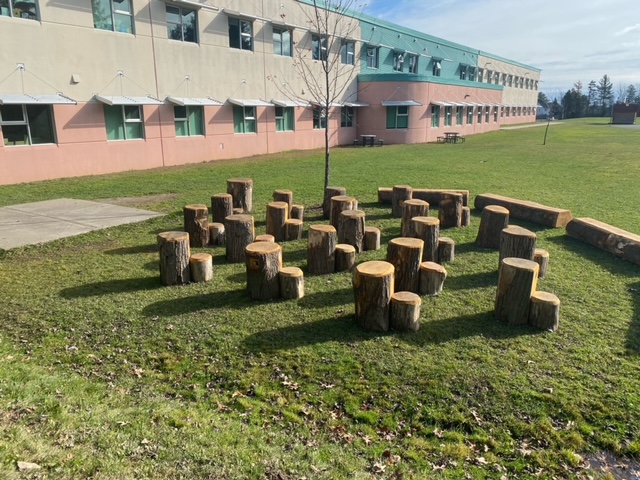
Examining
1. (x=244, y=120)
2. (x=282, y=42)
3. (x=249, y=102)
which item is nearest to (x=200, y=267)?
(x=249, y=102)

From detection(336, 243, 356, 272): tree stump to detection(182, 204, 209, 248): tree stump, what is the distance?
92.0 inches

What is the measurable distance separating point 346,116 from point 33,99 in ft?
63.2

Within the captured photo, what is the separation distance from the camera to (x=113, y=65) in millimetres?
16469

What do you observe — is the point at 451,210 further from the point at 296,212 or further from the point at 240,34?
the point at 240,34

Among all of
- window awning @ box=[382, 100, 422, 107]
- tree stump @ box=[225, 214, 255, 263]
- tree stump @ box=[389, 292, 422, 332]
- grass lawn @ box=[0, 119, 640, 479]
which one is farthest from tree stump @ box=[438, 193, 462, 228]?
window awning @ box=[382, 100, 422, 107]

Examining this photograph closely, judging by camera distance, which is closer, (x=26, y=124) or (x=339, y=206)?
(x=339, y=206)

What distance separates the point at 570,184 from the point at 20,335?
43.6 feet

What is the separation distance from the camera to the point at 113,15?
16344 mm

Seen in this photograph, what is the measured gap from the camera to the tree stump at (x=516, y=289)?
484cm

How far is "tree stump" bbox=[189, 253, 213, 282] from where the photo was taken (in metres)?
6.07

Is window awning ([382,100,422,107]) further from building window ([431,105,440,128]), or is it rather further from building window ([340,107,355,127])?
building window ([431,105,440,128])

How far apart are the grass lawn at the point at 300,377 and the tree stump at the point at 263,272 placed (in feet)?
0.64

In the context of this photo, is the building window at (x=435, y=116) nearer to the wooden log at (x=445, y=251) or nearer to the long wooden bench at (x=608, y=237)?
the long wooden bench at (x=608, y=237)

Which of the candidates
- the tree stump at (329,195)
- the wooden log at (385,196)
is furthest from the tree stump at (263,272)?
the wooden log at (385,196)
